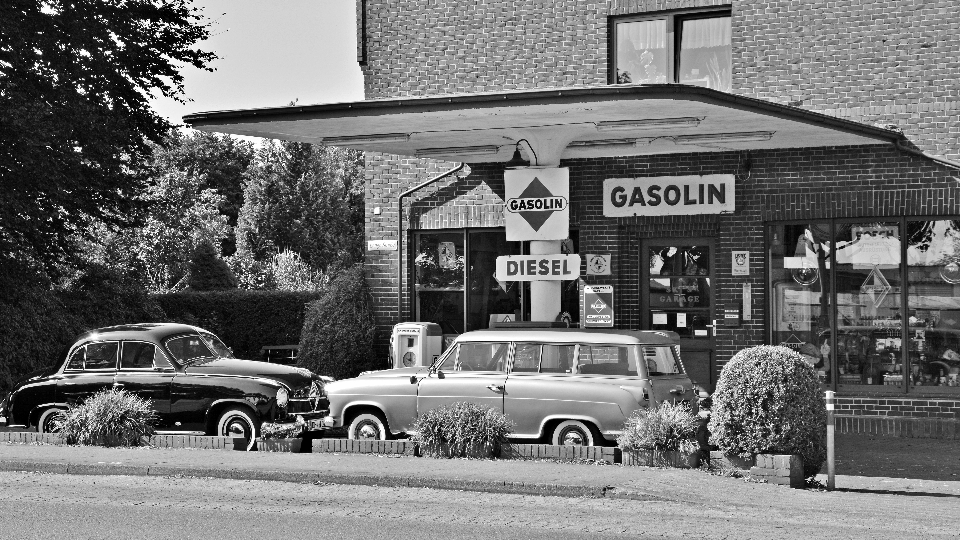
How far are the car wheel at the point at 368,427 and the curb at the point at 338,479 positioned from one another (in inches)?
91.1

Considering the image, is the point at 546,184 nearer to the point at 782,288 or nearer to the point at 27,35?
the point at 782,288

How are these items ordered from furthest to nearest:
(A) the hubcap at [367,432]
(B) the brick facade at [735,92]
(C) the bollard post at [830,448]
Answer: (B) the brick facade at [735,92] → (A) the hubcap at [367,432] → (C) the bollard post at [830,448]

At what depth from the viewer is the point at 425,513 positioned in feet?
35.1

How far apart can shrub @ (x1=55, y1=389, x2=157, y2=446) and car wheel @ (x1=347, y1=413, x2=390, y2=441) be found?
7.99ft

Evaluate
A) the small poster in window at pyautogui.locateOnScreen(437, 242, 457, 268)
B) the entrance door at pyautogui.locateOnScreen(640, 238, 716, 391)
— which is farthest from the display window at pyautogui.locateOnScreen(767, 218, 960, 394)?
the small poster in window at pyautogui.locateOnScreen(437, 242, 457, 268)

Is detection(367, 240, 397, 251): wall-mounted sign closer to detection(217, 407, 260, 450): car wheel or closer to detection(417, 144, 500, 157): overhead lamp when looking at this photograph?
detection(417, 144, 500, 157): overhead lamp

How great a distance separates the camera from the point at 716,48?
18.8 meters

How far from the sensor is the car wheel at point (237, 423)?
15289 millimetres

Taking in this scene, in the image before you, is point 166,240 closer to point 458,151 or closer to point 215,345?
point 458,151

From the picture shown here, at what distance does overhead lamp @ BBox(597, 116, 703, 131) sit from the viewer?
1539 centimetres

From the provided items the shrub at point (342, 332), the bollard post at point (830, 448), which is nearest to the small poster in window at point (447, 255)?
the shrub at point (342, 332)

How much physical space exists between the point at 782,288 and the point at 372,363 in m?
6.62

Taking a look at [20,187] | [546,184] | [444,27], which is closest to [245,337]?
[20,187]

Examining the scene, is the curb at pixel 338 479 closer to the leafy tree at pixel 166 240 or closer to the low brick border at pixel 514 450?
the low brick border at pixel 514 450
